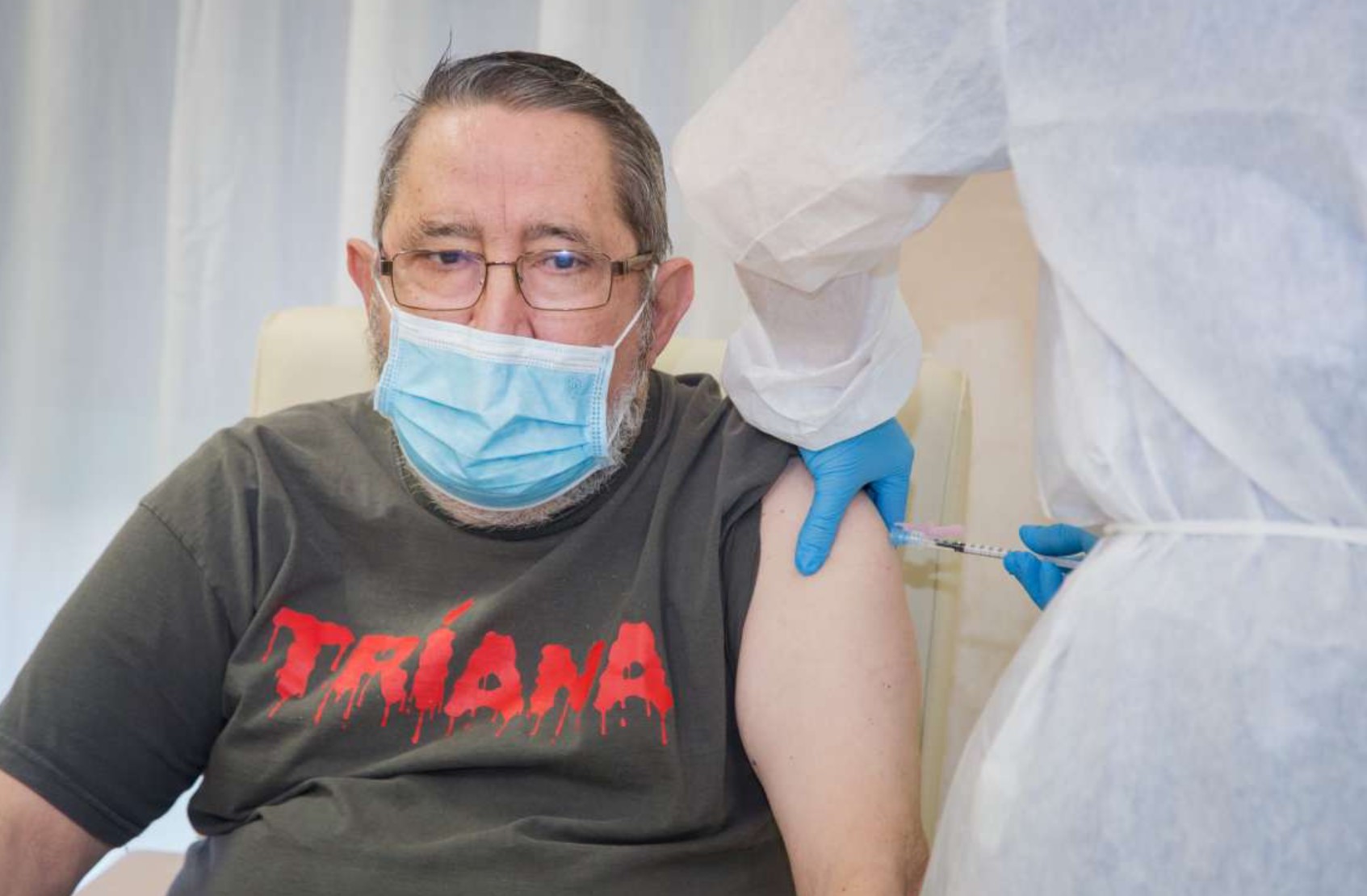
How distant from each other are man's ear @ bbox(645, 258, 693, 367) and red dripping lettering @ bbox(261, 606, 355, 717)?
446mm

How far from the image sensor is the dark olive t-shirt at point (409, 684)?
1221mm

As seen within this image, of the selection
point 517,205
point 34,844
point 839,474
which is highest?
point 517,205

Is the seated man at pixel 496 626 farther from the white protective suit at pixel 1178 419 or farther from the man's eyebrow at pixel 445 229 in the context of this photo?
the white protective suit at pixel 1178 419

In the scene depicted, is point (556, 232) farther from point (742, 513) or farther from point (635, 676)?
point (635, 676)

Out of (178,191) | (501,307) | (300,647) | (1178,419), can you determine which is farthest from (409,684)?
(178,191)

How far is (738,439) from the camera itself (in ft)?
4.50

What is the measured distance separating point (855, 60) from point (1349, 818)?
1.78ft

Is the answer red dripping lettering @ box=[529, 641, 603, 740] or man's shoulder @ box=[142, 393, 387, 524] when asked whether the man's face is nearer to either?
man's shoulder @ box=[142, 393, 387, 524]

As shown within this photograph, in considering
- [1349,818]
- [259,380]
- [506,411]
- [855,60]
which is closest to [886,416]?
[506,411]

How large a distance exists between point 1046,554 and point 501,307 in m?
0.59

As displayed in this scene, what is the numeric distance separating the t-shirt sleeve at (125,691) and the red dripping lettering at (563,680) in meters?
0.34

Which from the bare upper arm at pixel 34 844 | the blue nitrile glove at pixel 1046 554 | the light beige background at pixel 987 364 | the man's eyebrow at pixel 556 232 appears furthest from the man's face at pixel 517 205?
the light beige background at pixel 987 364

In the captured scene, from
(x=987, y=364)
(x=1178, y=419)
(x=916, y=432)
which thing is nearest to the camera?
Answer: (x=1178, y=419)

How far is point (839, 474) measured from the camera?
4.19 ft
